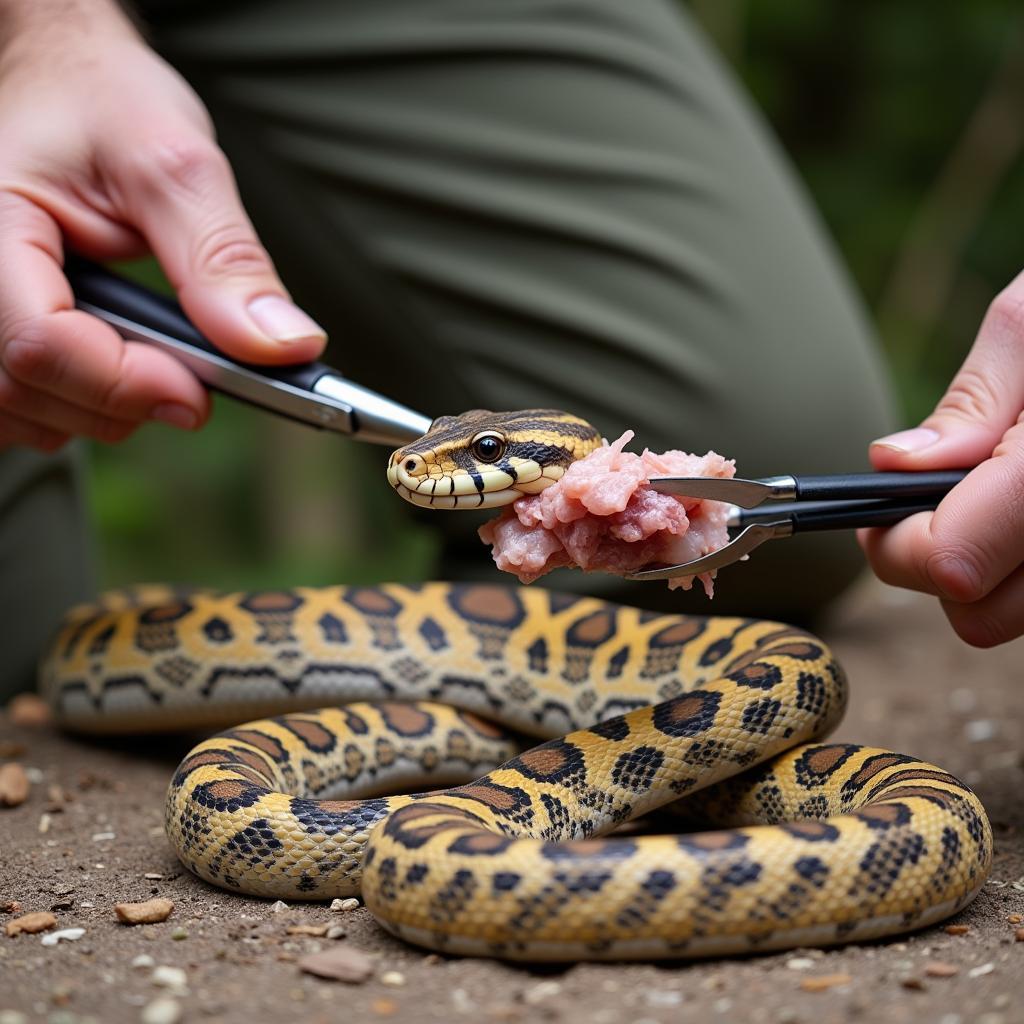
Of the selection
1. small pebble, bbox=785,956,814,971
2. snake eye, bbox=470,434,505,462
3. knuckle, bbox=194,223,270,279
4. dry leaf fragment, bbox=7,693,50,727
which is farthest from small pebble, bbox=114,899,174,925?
dry leaf fragment, bbox=7,693,50,727

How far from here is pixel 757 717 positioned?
3.18 meters

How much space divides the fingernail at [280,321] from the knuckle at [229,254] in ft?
0.46

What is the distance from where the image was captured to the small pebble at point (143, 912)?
8.95 ft

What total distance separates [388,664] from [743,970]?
86.3 inches

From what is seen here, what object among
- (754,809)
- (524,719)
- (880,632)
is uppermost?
(754,809)

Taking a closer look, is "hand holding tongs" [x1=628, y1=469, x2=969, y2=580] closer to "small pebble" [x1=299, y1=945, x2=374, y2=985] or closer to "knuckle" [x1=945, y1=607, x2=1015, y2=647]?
"knuckle" [x1=945, y1=607, x2=1015, y2=647]

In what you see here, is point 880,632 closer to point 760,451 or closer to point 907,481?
point 760,451

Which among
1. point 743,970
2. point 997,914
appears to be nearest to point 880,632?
point 997,914

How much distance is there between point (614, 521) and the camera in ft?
9.60

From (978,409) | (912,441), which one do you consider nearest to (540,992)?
(912,441)

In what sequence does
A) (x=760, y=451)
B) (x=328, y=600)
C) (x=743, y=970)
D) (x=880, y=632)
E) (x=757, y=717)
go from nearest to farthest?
(x=743, y=970)
(x=757, y=717)
(x=328, y=600)
(x=760, y=451)
(x=880, y=632)

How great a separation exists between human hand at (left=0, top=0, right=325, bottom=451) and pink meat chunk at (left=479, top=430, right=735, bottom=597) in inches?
42.1

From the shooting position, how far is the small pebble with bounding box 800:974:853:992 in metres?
2.26

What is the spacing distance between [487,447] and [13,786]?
2.10m
